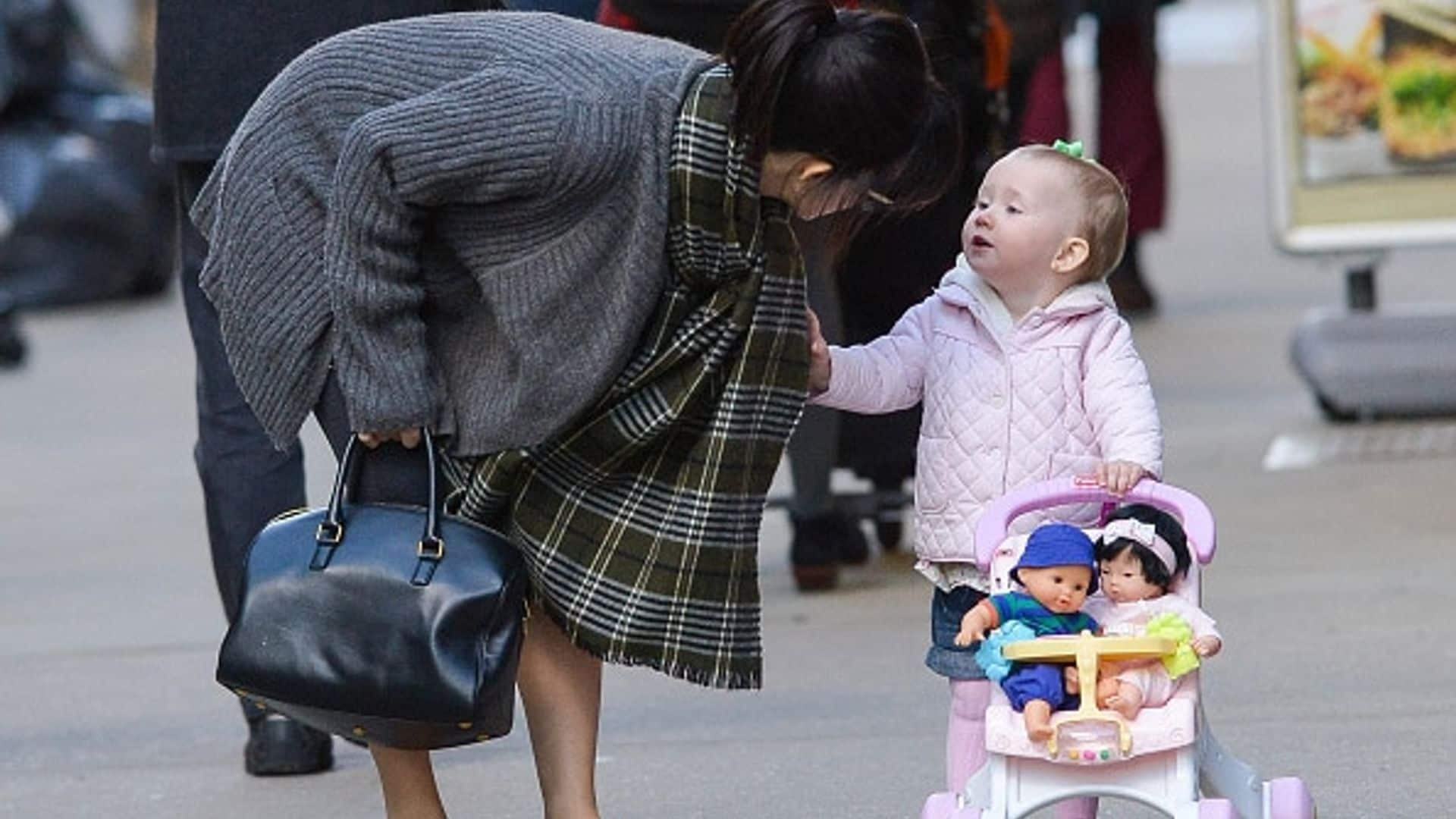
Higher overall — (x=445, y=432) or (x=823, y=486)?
(x=445, y=432)

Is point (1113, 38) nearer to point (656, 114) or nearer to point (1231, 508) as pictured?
point (1231, 508)

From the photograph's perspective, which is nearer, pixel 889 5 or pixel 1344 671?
pixel 1344 671

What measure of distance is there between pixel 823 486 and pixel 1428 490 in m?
1.59

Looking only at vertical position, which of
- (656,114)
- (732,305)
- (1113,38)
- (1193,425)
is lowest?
(1193,425)

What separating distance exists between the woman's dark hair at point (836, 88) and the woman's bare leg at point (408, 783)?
3.17 feet

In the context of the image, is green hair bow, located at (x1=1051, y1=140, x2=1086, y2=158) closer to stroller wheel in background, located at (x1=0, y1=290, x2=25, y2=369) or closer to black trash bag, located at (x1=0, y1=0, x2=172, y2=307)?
stroller wheel in background, located at (x1=0, y1=290, x2=25, y2=369)

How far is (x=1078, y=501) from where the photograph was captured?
3891 millimetres

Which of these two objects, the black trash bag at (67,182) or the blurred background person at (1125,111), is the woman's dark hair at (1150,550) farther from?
the black trash bag at (67,182)

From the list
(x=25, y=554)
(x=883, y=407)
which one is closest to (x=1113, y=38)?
(x=25, y=554)

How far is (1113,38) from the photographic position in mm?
10227

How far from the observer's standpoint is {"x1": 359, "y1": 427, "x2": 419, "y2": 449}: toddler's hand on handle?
4.01 m

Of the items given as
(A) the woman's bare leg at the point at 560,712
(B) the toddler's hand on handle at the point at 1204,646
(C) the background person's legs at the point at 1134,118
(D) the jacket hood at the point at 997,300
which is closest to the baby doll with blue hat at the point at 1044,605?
(B) the toddler's hand on handle at the point at 1204,646

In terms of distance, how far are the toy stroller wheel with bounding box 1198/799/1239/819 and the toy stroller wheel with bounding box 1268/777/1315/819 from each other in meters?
0.21

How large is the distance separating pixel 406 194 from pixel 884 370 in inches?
26.2
